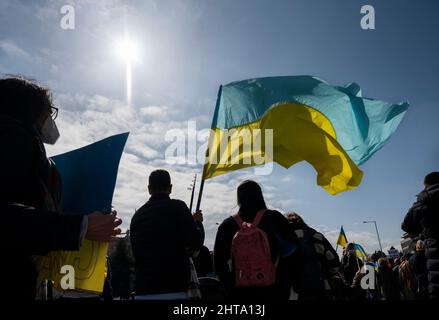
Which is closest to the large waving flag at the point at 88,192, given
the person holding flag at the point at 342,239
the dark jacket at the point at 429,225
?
the dark jacket at the point at 429,225

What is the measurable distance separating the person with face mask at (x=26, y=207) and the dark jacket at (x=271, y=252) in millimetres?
2211

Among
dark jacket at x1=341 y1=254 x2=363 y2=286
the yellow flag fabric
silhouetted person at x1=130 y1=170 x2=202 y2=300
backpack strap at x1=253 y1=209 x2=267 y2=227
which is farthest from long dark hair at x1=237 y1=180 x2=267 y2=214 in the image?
dark jacket at x1=341 y1=254 x2=363 y2=286

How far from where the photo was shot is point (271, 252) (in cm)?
389

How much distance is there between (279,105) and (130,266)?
5414 centimetres

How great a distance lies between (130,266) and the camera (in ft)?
185

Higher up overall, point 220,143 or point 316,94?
point 316,94

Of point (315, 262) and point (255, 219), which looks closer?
point (255, 219)

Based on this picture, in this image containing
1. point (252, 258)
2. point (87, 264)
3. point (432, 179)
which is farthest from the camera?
point (432, 179)

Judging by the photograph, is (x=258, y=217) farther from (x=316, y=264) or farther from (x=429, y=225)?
(x=429, y=225)

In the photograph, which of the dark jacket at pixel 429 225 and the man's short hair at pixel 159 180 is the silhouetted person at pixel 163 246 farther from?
A: the dark jacket at pixel 429 225

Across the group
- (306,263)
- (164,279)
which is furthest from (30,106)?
(306,263)

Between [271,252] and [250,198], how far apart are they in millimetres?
660

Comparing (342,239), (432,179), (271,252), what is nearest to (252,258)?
(271,252)
